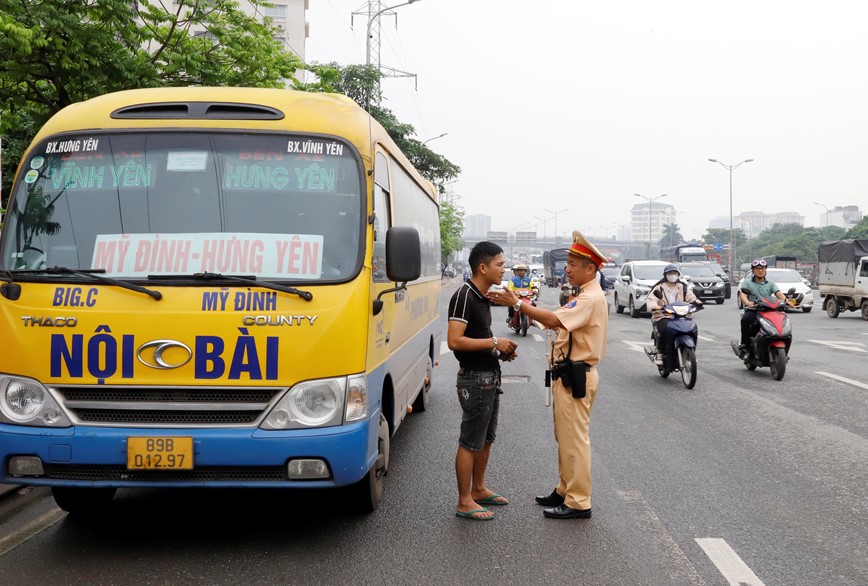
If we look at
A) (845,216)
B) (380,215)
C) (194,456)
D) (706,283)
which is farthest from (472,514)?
(845,216)

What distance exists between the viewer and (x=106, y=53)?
33.1ft

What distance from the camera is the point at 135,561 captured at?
4.56 meters

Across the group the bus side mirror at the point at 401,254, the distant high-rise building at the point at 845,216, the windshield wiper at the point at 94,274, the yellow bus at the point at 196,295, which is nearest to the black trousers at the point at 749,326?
the yellow bus at the point at 196,295

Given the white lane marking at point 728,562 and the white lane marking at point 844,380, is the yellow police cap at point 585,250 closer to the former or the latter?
the white lane marking at point 728,562

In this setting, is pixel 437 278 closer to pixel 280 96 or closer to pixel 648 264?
pixel 280 96

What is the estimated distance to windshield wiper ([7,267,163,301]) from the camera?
14.6 feet

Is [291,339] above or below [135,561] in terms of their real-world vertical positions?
above

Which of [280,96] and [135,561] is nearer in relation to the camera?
[135,561]

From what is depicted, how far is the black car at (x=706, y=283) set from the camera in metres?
33.4

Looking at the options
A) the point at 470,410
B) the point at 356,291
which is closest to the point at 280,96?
the point at 356,291

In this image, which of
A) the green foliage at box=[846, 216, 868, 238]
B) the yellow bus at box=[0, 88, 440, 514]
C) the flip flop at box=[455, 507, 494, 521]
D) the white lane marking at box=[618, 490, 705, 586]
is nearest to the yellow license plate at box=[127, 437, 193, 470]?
the yellow bus at box=[0, 88, 440, 514]

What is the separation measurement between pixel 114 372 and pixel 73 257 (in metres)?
0.74

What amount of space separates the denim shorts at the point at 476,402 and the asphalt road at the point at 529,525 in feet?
1.69

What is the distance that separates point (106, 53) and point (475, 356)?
7.06 meters
